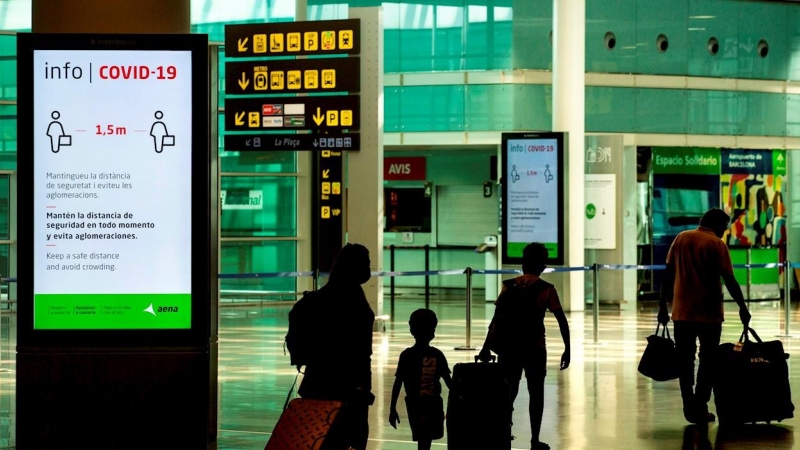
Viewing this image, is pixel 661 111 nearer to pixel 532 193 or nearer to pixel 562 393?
pixel 532 193

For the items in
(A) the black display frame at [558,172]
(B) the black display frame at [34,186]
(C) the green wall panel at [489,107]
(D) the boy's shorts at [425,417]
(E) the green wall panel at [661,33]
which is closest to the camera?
(B) the black display frame at [34,186]

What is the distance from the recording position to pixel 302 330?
7031 millimetres

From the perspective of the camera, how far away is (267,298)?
969 inches

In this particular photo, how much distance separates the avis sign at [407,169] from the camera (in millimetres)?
28969

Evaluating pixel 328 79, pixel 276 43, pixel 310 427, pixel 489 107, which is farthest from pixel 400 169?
pixel 310 427

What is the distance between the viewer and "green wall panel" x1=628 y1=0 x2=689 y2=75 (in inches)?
A: 1026

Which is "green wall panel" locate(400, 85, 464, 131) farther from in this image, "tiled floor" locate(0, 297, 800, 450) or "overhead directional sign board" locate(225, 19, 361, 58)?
"overhead directional sign board" locate(225, 19, 361, 58)

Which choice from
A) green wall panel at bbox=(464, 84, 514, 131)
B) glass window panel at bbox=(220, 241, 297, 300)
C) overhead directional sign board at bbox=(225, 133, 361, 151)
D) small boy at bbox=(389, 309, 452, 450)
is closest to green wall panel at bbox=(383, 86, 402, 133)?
green wall panel at bbox=(464, 84, 514, 131)

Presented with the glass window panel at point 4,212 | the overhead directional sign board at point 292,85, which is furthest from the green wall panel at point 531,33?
the glass window panel at point 4,212

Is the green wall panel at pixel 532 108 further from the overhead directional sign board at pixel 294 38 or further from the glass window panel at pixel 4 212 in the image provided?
the glass window panel at pixel 4 212

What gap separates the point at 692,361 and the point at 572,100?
41.4 ft

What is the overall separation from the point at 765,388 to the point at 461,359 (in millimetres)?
5274

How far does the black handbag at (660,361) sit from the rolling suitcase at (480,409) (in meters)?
2.70

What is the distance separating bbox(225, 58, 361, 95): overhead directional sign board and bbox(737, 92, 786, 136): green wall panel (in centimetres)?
1178
